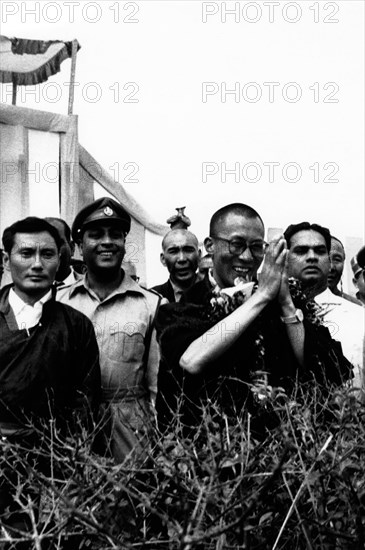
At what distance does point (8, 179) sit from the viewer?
7980 millimetres

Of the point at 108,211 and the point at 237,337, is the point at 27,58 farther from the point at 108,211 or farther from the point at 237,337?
the point at 237,337

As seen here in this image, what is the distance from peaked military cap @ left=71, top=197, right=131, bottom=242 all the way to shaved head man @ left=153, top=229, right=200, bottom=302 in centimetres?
123

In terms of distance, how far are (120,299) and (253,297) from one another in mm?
1356

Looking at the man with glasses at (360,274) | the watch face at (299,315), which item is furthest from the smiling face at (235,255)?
the man with glasses at (360,274)

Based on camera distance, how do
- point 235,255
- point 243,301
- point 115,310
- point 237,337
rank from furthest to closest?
point 115,310
point 235,255
point 243,301
point 237,337

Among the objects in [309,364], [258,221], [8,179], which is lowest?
[309,364]

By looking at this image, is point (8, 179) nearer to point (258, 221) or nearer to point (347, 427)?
point (258, 221)

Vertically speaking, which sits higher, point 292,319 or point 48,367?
point 292,319

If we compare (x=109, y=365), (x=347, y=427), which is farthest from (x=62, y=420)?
(x=347, y=427)

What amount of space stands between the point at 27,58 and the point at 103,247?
6.16 meters

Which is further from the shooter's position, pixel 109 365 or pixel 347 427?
pixel 109 365

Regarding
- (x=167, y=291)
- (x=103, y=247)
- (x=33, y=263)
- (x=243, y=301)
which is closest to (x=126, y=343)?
(x=103, y=247)

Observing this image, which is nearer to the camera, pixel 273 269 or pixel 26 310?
pixel 273 269

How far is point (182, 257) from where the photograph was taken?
5.96 meters
